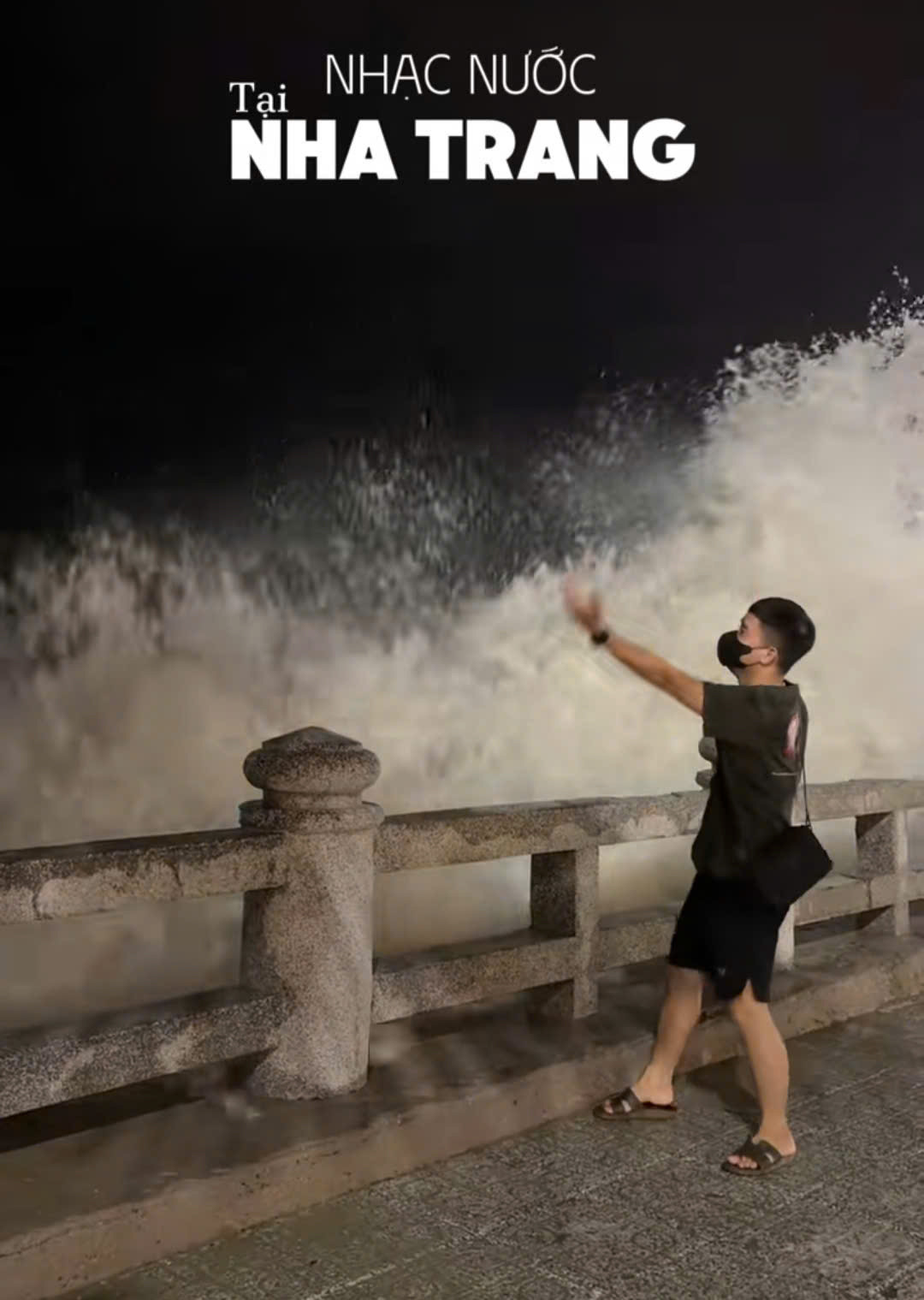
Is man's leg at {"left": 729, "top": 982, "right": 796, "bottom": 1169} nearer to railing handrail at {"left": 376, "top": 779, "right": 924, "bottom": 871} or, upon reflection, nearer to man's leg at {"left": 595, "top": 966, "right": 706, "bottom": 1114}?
man's leg at {"left": 595, "top": 966, "right": 706, "bottom": 1114}

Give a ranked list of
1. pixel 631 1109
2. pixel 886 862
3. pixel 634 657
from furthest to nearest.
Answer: pixel 886 862, pixel 631 1109, pixel 634 657

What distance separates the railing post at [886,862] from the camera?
6023 mm

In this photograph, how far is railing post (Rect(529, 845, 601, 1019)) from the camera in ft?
14.6

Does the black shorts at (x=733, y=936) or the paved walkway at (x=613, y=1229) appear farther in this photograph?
the black shorts at (x=733, y=936)

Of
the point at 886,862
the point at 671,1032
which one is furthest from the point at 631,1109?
the point at 886,862

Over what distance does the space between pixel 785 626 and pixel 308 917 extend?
158 centimetres

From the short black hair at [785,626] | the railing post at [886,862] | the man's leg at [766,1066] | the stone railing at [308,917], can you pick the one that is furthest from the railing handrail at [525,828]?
the short black hair at [785,626]

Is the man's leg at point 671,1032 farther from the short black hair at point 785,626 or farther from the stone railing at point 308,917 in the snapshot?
the short black hair at point 785,626

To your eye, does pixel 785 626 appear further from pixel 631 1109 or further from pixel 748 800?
pixel 631 1109

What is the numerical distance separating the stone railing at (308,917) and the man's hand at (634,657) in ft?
2.43

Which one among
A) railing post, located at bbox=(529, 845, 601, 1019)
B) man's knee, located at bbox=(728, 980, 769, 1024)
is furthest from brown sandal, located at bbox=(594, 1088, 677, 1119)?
railing post, located at bbox=(529, 845, 601, 1019)

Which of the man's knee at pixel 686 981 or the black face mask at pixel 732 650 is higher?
the black face mask at pixel 732 650

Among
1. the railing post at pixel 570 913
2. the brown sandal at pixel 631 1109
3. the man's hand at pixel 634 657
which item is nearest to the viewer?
the man's hand at pixel 634 657

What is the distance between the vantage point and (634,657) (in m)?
3.47
